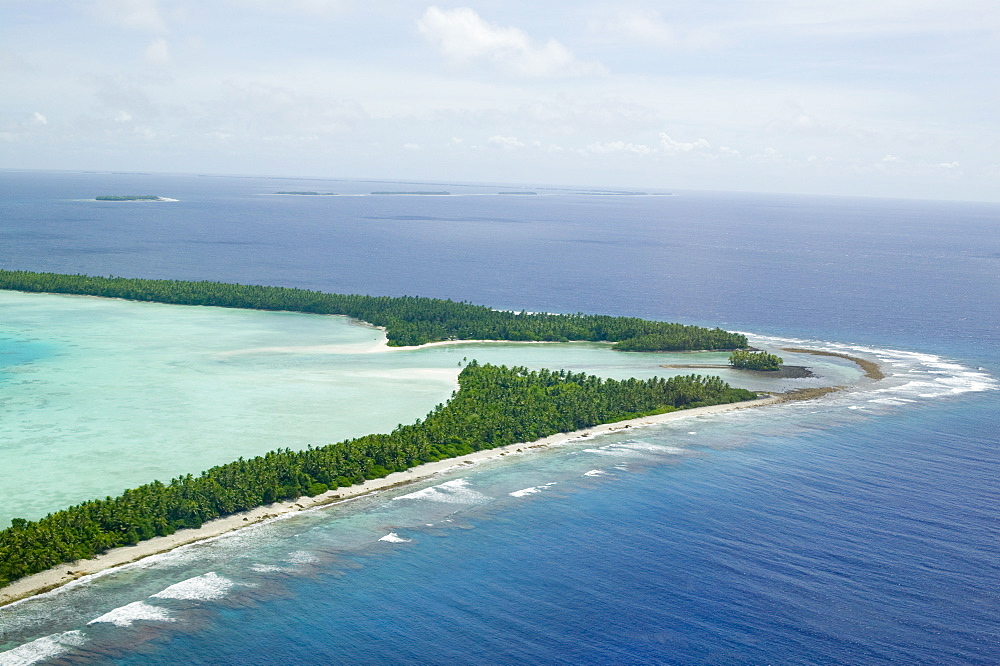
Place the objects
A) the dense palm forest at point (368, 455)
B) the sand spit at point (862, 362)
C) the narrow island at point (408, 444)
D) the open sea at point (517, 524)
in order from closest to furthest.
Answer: the open sea at point (517, 524) → the narrow island at point (408, 444) → the dense palm forest at point (368, 455) → the sand spit at point (862, 362)

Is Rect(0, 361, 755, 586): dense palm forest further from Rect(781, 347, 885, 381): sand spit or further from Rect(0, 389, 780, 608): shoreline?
Rect(781, 347, 885, 381): sand spit

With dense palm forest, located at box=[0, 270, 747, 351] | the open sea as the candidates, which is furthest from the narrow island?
the open sea

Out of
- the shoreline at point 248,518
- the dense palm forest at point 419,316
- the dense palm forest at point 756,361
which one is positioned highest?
the dense palm forest at point 419,316

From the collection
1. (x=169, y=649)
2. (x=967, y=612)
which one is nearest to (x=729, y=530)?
(x=967, y=612)

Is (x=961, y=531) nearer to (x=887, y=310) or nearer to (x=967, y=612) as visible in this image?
(x=967, y=612)

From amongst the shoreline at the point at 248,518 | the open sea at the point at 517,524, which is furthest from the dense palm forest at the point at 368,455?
the open sea at the point at 517,524

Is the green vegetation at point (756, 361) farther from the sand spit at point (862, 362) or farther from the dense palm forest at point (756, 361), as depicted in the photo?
the sand spit at point (862, 362)

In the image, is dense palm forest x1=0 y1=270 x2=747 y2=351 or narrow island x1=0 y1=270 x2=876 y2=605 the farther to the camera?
dense palm forest x1=0 y1=270 x2=747 y2=351
